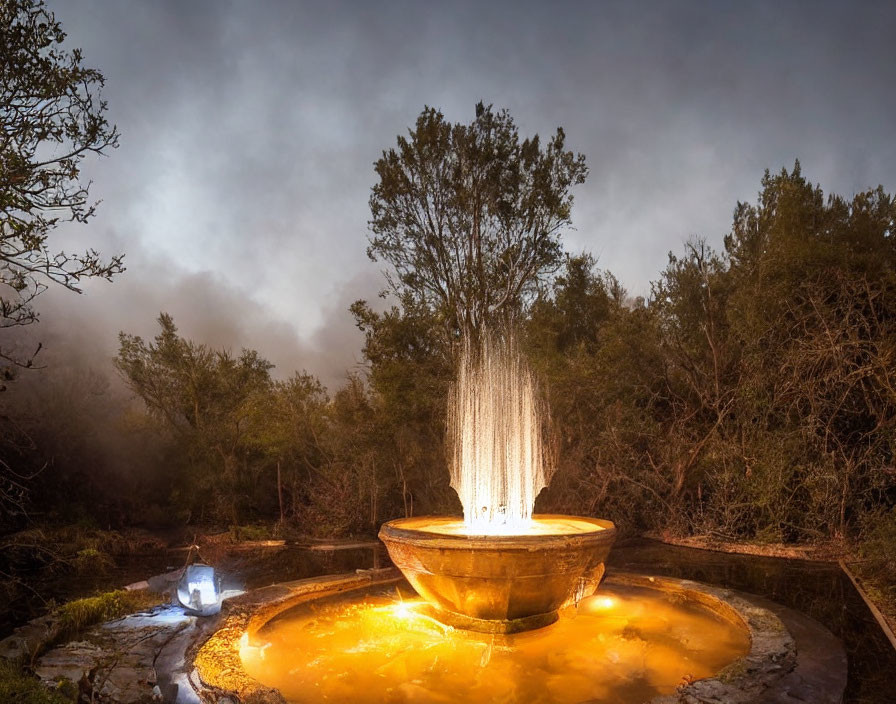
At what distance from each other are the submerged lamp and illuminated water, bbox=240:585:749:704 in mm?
680

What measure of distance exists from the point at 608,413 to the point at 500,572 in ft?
27.5

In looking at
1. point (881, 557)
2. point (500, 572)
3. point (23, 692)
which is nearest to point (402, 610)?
point (500, 572)

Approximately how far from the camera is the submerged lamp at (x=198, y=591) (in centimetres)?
550

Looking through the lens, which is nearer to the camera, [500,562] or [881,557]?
[500,562]

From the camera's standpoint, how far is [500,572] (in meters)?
4.59

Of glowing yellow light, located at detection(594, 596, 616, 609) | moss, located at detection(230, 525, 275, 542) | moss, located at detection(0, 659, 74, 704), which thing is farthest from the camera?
moss, located at detection(230, 525, 275, 542)

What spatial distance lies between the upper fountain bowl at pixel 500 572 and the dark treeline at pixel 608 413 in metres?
4.92

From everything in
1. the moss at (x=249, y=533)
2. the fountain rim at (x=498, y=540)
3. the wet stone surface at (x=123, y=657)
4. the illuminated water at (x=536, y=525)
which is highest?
the fountain rim at (x=498, y=540)

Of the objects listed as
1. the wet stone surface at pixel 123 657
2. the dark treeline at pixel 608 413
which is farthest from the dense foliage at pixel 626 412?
the wet stone surface at pixel 123 657

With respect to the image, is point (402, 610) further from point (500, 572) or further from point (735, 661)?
point (735, 661)

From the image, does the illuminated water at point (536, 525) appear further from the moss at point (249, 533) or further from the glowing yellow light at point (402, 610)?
the moss at point (249, 533)

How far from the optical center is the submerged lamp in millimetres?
5504

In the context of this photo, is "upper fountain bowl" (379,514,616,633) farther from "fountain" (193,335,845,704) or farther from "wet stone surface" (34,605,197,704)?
"wet stone surface" (34,605,197,704)

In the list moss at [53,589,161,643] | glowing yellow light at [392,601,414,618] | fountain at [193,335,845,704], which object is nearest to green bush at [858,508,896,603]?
fountain at [193,335,845,704]
